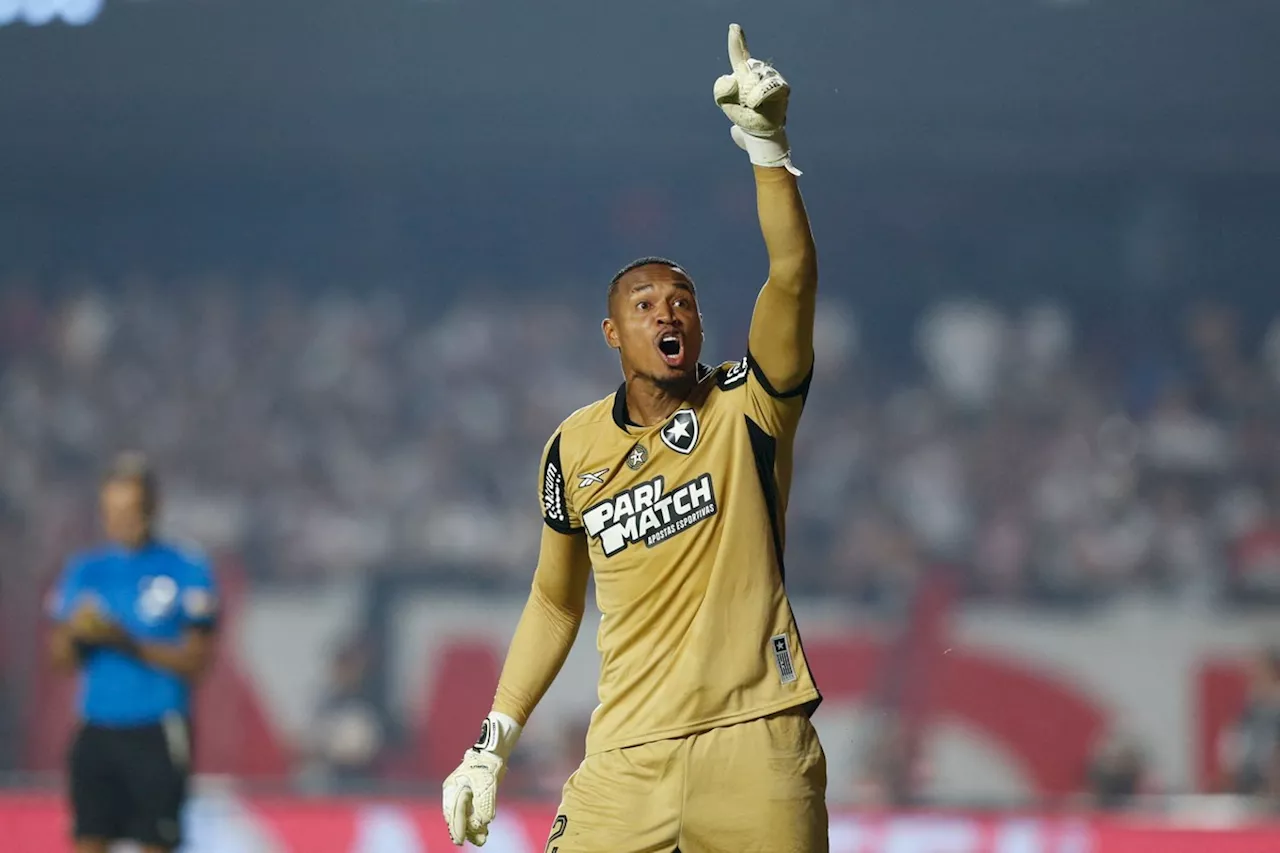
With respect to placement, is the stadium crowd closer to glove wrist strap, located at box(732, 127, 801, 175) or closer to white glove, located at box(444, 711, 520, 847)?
white glove, located at box(444, 711, 520, 847)

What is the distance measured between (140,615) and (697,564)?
4.33 metres

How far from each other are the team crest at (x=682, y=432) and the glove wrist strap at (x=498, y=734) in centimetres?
74

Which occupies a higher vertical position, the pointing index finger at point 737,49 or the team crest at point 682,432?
the pointing index finger at point 737,49

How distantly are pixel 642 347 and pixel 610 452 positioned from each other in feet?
0.83

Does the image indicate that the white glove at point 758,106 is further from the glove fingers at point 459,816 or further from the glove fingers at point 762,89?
the glove fingers at point 459,816

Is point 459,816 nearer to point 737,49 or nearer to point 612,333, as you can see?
point 612,333

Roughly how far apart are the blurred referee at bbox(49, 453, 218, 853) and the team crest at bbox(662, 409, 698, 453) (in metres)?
4.09

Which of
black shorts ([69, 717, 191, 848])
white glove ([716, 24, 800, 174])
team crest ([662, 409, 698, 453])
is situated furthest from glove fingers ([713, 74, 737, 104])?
black shorts ([69, 717, 191, 848])

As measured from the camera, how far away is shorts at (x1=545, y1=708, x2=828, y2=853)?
3430mm

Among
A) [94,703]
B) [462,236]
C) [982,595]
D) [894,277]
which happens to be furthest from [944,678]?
[94,703]

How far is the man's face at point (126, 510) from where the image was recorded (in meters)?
7.24

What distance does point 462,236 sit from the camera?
43.0ft

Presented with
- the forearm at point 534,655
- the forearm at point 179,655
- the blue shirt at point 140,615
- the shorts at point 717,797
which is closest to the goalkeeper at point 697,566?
the shorts at point 717,797

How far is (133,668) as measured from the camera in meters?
7.21
